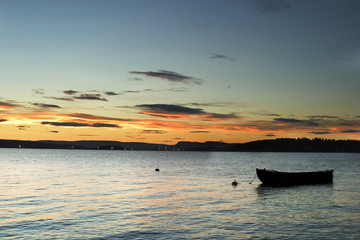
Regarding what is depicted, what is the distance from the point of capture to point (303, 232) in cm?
2511

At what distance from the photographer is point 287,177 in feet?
196

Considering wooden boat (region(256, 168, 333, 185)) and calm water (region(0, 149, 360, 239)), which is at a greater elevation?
wooden boat (region(256, 168, 333, 185))

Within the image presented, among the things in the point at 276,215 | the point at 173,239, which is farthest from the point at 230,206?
the point at 173,239

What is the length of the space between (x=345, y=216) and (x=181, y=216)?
584 inches

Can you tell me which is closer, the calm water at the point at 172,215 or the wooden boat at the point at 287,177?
the calm water at the point at 172,215

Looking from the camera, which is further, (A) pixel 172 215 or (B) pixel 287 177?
(B) pixel 287 177

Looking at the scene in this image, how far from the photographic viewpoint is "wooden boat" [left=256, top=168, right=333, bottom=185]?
58.9m

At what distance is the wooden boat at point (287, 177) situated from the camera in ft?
193

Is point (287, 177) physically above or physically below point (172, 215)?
above

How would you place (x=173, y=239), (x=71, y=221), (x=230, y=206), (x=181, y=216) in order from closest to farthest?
(x=173, y=239)
(x=71, y=221)
(x=181, y=216)
(x=230, y=206)

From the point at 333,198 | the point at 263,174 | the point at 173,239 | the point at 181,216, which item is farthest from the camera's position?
the point at 263,174

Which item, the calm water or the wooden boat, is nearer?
the calm water

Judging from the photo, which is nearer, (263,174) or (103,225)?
(103,225)

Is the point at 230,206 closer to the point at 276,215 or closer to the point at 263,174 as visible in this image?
the point at 276,215
